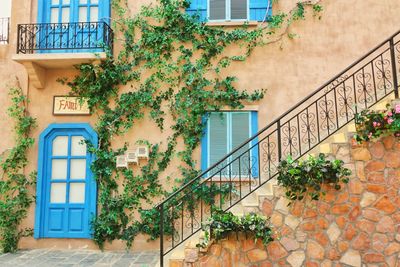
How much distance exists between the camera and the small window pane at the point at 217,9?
8.59 m

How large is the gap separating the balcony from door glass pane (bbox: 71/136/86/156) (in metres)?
1.45

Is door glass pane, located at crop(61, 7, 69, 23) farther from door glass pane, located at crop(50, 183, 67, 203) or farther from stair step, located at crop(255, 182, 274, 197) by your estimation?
stair step, located at crop(255, 182, 274, 197)

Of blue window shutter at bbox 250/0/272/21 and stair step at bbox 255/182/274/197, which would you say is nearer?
stair step at bbox 255/182/274/197

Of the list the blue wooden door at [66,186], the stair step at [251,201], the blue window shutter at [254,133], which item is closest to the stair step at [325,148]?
the stair step at [251,201]

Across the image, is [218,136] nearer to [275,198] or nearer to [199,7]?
[275,198]

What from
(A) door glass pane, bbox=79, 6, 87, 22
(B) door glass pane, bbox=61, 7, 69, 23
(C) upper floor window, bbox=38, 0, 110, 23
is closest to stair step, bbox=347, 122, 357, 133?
(C) upper floor window, bbox=38, 0, 110, 23

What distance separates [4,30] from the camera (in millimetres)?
8805

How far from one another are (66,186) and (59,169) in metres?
Answer: 0.43

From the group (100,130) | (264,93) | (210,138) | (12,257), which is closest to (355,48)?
(264,93)

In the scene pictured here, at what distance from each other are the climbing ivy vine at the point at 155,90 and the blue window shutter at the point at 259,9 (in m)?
0.26

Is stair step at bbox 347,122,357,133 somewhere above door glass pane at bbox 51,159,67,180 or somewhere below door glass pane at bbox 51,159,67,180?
above

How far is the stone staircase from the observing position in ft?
19.0

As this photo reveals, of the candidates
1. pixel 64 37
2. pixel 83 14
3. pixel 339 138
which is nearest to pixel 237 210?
pixel 339 138

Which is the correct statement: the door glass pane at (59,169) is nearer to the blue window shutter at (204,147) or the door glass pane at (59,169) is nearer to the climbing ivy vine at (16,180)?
the climbing ivy vine at (16,180)
